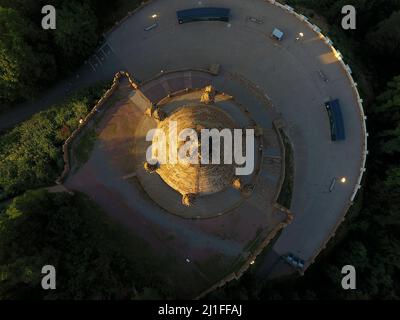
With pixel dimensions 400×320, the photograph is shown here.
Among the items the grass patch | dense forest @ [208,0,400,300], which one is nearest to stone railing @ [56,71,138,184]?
the grass patch

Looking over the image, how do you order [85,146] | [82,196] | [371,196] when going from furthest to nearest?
[371,196], [85,146], [82,196]

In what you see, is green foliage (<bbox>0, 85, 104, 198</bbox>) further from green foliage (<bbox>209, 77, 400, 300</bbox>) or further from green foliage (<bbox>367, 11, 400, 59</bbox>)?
green foliage (<bbox>367, 11, 400, 59</bbox>)

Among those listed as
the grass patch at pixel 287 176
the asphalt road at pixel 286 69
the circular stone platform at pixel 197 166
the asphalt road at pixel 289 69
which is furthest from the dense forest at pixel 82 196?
the circular stone platform at pixel 197 166

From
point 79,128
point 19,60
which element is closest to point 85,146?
point 79,128

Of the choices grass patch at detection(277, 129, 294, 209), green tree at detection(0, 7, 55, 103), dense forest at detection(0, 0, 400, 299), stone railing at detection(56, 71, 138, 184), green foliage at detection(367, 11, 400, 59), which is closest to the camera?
dense forest at detection(0, 0, 400, 299)

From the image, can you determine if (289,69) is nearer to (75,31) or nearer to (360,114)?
(360,114)

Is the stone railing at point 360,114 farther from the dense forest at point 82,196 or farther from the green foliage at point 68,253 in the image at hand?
the green foliage at point 68,253

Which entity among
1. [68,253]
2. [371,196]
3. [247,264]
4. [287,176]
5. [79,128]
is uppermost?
[79,128]
